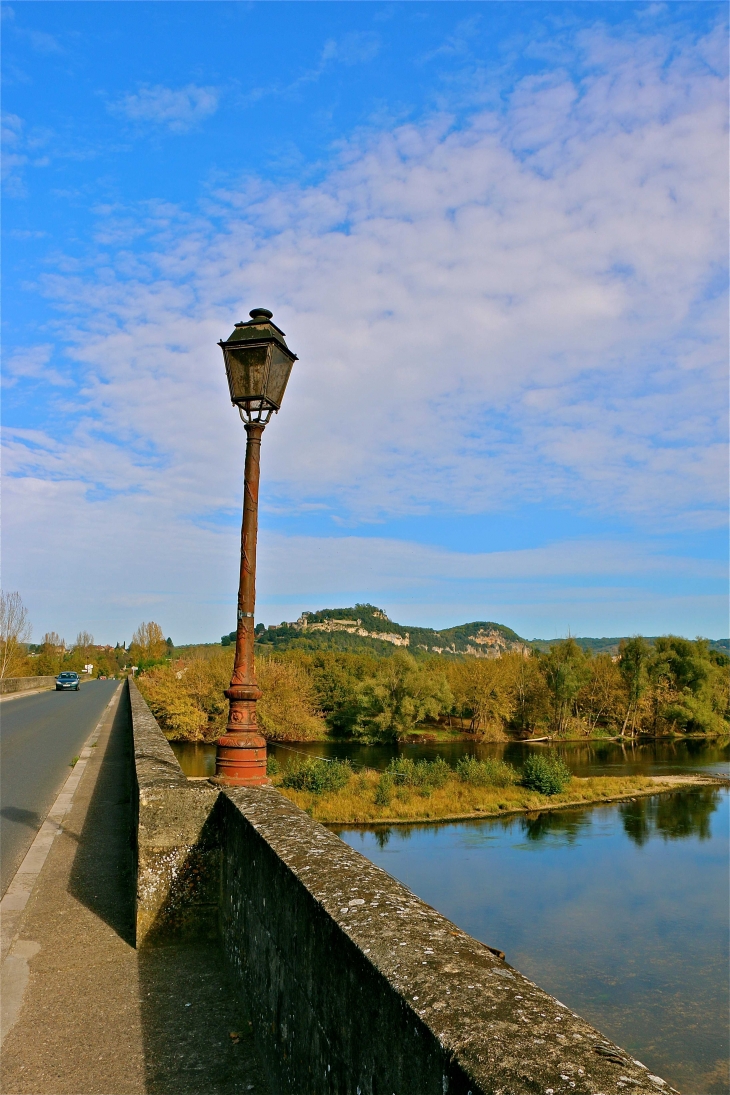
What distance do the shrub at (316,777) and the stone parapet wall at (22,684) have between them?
688 inches

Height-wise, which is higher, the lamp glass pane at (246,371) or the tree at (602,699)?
the lamp glass pane at (246,371)

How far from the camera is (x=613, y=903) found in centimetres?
2458

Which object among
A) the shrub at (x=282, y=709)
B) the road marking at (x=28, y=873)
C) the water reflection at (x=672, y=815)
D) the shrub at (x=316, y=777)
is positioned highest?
the road marking at (x=28, y=873)

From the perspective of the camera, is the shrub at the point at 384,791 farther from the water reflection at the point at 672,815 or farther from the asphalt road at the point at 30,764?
the asphalt road at the point at 30,764

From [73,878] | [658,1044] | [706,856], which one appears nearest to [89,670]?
[706,856]

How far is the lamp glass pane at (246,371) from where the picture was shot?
532 centimetres

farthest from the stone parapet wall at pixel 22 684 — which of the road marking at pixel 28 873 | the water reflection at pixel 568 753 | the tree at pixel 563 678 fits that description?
the tree at pixel 563 678

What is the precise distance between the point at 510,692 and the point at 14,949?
76145 mm

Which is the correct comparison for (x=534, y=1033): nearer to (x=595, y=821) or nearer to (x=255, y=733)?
(x=255, y=733)

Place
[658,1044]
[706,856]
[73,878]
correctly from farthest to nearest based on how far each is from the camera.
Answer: [706,856] < [658,1044] < [73,878]

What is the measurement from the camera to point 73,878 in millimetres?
5918

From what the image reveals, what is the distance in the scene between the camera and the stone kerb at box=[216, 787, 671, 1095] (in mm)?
1447

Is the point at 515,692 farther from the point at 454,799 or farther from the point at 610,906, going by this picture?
the point at 610,906

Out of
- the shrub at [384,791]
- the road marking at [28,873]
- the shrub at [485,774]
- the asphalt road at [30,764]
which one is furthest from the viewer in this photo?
the shrub at [485,774]
